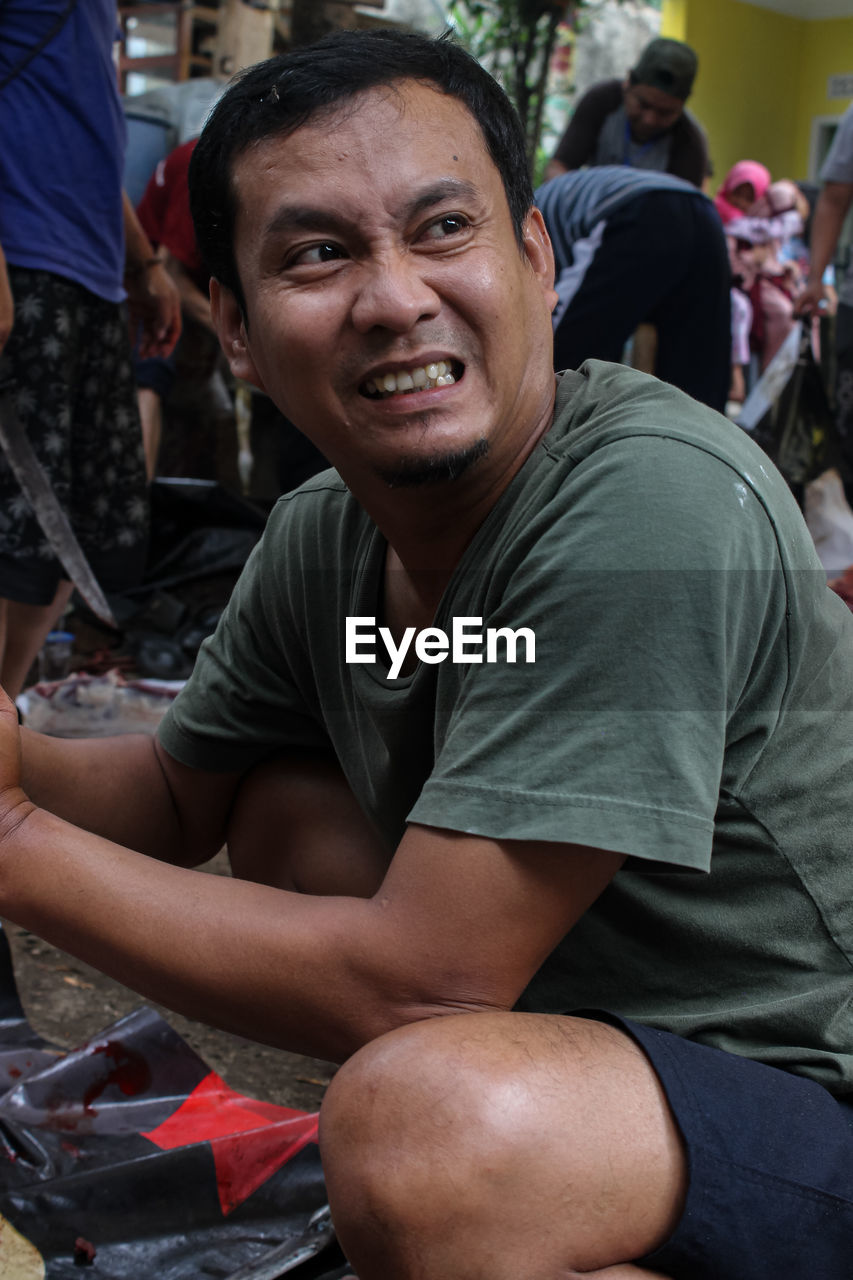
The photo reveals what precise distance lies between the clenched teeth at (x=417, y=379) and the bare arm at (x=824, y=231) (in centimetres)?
381

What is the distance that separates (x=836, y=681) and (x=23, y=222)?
213 cm

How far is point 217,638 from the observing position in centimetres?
189

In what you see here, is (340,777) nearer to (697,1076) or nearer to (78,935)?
(78,935)

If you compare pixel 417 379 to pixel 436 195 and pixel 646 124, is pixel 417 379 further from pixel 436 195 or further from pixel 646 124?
pixel 646 124

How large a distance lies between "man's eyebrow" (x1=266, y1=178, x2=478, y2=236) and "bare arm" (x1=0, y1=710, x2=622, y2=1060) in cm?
60

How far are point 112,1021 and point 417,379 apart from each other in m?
1.43

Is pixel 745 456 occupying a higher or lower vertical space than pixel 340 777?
higher

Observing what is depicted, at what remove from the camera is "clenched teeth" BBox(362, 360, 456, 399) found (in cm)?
140

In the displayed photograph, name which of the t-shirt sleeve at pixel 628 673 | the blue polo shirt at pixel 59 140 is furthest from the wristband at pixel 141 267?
the t-shirt sleeve at pixel 628 673

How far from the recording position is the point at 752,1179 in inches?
48.9

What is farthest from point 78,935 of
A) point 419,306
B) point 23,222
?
point 23,222

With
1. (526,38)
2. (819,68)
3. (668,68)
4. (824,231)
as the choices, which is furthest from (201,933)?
(819,68)

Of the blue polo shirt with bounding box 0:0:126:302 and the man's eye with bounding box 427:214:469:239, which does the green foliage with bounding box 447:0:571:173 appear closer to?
the blue polo shirt with bounding box 0:0:126:302

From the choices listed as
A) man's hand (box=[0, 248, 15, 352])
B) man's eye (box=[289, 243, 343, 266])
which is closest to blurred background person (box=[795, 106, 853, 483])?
man's hand (box=[0, 248, 15, 352])
